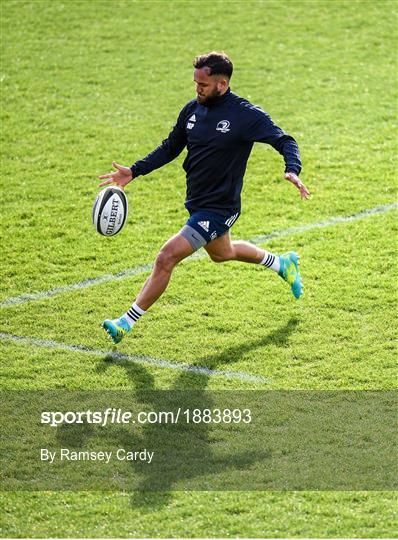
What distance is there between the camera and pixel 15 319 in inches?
416

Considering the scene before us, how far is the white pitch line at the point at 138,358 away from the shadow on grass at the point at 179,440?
0.23ft

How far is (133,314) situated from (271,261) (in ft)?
5.57

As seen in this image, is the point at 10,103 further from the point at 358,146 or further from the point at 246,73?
the point at 358,146

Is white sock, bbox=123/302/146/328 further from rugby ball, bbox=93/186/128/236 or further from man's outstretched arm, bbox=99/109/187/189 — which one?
man's outstretched arm, bbox=99/109/187/189

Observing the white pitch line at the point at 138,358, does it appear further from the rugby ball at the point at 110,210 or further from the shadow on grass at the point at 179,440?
the rugby ball at the point at 110,210

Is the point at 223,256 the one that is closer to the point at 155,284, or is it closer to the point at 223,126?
the point at 155,284

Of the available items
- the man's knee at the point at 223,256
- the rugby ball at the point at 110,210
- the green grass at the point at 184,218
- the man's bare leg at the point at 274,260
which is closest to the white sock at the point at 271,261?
the man's bare leg at the point at 274,260

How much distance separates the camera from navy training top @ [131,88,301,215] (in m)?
9.80

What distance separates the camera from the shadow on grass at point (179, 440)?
304 inches

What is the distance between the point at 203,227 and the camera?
9844 mm

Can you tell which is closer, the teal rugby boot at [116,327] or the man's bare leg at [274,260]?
the teal rugby boot at [116,327]

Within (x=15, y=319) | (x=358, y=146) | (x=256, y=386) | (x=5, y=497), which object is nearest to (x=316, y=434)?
(x=256, y=386)

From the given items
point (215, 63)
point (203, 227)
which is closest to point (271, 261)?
point (203, 227)

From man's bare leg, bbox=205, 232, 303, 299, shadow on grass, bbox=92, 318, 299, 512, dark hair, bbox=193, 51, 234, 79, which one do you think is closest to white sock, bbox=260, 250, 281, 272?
man's bare leg, bbox=205, 232, 303, 299
